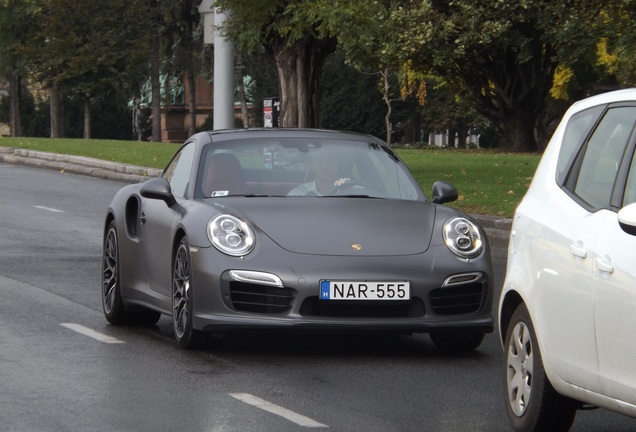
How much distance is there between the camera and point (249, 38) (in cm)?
2938

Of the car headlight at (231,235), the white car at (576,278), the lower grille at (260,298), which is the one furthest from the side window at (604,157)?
the car headlight at (231,235)

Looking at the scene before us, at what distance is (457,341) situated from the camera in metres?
9.55

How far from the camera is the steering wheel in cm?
1019

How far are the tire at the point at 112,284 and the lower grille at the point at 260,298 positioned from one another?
1837mm

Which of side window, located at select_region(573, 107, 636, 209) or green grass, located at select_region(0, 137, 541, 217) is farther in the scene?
green grass, located at select_region(0, 137, 541, 217)

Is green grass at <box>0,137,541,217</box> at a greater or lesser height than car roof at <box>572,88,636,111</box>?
lesser

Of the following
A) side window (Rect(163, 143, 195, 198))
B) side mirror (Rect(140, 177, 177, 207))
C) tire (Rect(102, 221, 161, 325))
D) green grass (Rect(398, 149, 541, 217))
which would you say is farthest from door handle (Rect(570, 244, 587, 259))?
green grass (Rect(398, 149, 541, 217))

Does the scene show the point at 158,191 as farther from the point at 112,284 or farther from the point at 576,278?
the point at 576,278

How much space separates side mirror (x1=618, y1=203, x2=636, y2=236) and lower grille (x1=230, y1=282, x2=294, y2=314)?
360 centimetres

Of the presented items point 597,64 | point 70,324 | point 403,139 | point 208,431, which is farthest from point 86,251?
point 403,139

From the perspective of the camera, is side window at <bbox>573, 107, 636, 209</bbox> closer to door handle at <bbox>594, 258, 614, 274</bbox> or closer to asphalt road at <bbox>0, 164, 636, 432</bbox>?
door handle at <bbox>594, 258, 614, 274</bbox>

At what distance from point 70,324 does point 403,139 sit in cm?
6961

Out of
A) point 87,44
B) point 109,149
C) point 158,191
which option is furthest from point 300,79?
point 87,44

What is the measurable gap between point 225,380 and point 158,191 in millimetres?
1900
